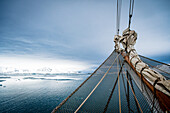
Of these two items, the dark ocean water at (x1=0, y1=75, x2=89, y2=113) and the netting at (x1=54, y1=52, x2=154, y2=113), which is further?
the dark ocean water at (x1=0, y1=75, x2=89, y2=113)

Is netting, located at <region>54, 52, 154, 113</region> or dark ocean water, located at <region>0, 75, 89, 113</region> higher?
netting, located at <region>54, 52, 154, 113</region>

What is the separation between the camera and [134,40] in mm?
2383

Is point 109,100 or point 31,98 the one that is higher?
point 109,100

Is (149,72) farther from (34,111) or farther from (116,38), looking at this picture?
(34,111)

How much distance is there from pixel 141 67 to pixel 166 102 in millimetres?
660

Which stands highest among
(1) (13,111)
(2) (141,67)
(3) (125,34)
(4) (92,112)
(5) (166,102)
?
(3) (125,34)

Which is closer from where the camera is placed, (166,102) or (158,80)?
(166,102)

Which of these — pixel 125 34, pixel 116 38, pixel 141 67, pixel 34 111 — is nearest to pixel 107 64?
pixel 116 38

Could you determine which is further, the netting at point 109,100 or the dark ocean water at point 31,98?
the dark ocean water at point 31,98

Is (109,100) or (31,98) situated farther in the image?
(31,98)

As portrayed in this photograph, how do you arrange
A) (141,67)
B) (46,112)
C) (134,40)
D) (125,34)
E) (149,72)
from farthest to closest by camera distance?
(46,112), (125,34), (134,40), (141,67), (149,72)

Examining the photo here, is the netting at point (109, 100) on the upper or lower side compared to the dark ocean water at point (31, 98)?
upper

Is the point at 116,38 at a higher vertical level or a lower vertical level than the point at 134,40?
higher

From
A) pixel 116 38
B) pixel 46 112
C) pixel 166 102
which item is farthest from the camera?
pixel 46 112
